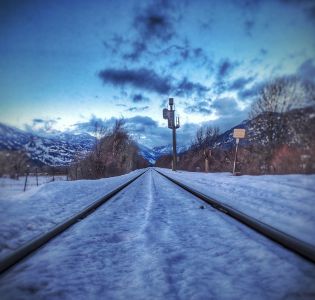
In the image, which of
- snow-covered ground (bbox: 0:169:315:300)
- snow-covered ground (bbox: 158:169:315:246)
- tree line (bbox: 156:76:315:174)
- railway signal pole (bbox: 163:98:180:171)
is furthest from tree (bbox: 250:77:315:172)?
railway signal pole (bbox: 163:98:180:171)

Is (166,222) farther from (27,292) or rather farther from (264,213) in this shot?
(27,292)

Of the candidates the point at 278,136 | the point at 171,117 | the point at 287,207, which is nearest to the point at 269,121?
the point at 278,136

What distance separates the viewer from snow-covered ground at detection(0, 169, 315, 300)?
226cm

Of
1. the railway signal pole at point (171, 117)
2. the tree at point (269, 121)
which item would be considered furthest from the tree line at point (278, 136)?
the railway signal pole at point (171, 117)

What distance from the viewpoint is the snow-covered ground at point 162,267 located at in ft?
7.43

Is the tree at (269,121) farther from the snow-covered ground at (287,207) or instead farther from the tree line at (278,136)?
the snow-covered ground at (287,207)

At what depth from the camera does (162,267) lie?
2779 millimetres

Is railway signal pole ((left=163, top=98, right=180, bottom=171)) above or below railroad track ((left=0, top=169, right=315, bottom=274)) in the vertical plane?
above

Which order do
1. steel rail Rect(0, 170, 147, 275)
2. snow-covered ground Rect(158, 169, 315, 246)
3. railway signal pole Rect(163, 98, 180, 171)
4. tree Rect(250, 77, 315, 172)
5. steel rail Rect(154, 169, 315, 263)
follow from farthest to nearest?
railway signal pole Rect(163, 98, 180, 171) → tree Rect(250, 77, 315, 172) → snow-covered ground Rect(158, 169, 315, 246) → steel rail Rect(154, 169, 315, 263) → steel rail Rect(0, 170, 147, 275)

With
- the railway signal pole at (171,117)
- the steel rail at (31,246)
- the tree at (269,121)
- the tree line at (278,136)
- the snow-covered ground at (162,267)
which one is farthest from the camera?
the railway signal pole at (171,117)

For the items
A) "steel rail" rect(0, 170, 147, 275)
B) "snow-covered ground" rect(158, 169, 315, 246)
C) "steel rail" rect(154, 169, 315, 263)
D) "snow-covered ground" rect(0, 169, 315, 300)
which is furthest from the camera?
"snow-covered ground" rect(158, 169, 315, 246)

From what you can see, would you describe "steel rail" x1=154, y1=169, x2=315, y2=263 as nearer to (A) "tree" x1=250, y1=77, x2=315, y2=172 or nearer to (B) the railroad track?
(B) the railroad track

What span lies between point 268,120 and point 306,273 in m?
19.7

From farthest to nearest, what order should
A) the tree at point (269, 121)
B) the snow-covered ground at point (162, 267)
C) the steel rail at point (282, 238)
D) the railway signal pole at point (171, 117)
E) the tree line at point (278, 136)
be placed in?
the railway signal pole at point (171, 117)
the tree at point (269, 121)
the tree line at point (278, 136)
the steel rail at point (282, 238)
the snow-covered ground at point (162, 267)
